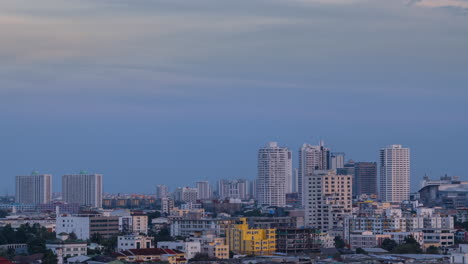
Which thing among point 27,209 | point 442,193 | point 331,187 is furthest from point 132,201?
point 331,187

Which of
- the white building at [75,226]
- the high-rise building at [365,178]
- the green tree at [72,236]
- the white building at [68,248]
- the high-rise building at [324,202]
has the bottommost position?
the white building at [68,248]

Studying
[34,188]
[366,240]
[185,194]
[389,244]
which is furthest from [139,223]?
[34,188]

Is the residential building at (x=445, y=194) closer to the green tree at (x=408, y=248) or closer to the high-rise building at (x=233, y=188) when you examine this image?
the high-rise building at (x=233, y=188)

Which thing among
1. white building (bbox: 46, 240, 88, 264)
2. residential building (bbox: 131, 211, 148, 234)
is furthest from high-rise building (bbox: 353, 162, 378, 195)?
white building (bbox: 46, 240, 88, 264)

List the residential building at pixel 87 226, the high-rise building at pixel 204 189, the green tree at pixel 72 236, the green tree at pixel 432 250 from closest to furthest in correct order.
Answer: the green tree at pixel 432 250 → the green tree at pixel 72 236 → the residential building at pixel 87 226 → the high-rise building at pixel 204 189

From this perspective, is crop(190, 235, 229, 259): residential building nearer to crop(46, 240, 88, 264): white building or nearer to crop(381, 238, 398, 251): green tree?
crop(46, 240, 88, 264): white building

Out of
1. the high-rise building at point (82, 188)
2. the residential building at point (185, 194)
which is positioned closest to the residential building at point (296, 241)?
the high-rise building at point (82, 188)

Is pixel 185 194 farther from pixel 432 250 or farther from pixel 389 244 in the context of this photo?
pixel 432 250

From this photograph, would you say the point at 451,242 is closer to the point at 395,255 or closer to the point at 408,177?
the point at 395,255
